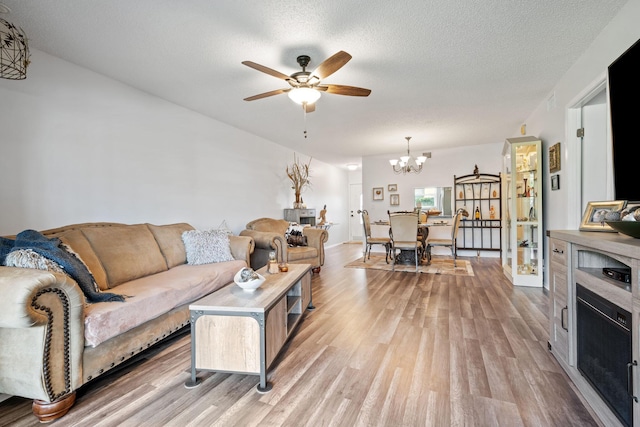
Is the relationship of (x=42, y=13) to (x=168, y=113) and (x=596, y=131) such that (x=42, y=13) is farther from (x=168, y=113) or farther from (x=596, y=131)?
(x=596, y=131)

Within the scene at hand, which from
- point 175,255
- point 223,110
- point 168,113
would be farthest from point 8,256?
point 223,110

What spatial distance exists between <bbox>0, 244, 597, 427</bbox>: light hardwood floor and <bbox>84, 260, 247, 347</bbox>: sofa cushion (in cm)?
37

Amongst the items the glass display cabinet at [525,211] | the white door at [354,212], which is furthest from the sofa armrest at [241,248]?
the white door at [354,212]

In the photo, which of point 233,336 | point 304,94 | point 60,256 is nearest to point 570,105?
point 304,94

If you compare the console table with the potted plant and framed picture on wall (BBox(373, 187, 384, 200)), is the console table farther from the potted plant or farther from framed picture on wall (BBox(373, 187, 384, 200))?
framed picture on wall (BBox(373, 187, 384, 200))

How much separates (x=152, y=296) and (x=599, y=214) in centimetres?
314

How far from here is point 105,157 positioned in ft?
9.57

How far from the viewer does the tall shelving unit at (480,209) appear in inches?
246

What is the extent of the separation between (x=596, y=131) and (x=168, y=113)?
4.67 meters

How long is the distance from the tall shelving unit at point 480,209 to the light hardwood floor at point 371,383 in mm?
3788

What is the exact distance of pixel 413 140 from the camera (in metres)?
5.77

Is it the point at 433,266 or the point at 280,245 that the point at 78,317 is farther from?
the point at 433,266

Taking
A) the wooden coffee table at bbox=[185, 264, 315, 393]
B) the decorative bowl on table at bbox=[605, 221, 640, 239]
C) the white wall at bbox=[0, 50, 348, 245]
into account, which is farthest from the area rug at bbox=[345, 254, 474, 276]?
the wooden coffee table at bbox=[185, 264, 315, 393]

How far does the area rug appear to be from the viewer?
15.8 feet
